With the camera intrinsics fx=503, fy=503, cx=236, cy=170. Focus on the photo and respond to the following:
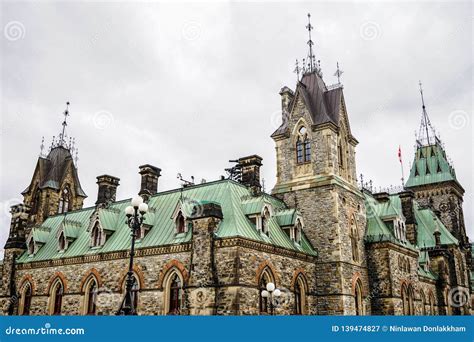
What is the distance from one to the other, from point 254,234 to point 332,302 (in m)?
6.56

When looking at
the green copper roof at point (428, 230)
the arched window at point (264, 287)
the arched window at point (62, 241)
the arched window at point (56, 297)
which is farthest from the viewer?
the green copper roof at point (428, 230)

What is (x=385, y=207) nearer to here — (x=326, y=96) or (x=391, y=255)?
(x=391, y=255)

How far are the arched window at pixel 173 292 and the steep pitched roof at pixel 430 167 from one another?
47.2 metres

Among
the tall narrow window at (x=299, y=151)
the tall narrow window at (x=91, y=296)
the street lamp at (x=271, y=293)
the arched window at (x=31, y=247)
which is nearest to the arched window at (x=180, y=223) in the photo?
the street lamp at (x=271, y=293)

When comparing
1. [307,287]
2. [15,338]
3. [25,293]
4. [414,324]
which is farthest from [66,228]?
[414,324]

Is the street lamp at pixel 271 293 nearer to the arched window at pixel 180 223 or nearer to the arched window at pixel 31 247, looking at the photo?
the arched window at pixel 180 223

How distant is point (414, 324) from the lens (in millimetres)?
12523

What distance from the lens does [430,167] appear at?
66.1 meters

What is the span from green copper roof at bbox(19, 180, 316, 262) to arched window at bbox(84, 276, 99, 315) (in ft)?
5.86

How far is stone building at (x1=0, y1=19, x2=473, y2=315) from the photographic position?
2462 centimetres

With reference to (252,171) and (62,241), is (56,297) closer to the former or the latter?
(62,241)

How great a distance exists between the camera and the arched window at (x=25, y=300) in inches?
1273

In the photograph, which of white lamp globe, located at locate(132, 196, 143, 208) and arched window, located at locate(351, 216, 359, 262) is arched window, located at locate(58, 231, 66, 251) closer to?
white lamp globe, located at locate(132, 196, 143, 208)

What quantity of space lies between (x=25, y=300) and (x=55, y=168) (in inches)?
496
